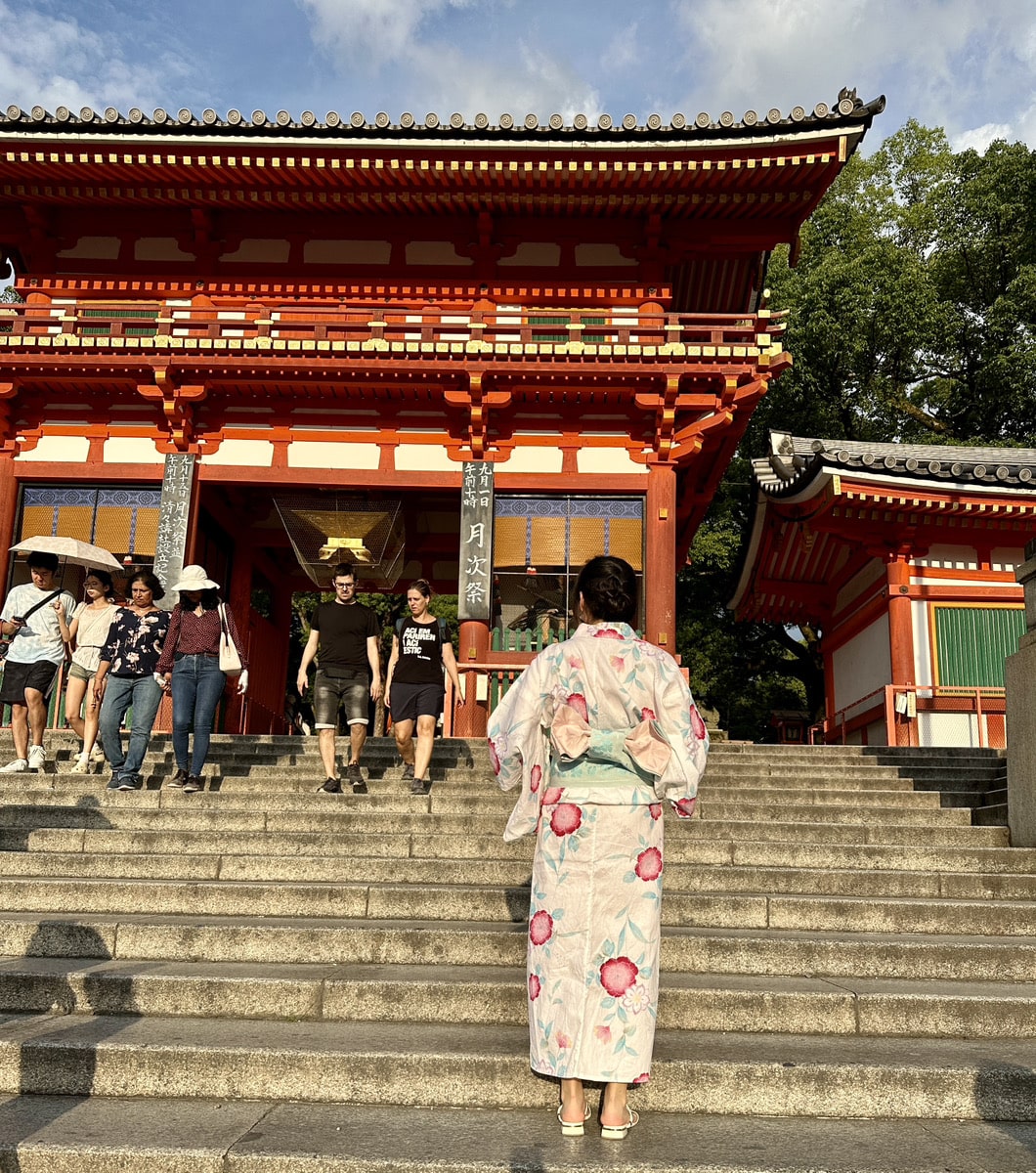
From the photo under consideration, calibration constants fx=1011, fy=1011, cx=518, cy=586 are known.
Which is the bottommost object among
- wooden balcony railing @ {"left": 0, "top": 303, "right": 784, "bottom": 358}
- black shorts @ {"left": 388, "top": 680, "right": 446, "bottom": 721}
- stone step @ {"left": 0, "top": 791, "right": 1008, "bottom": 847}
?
stone step @ {"left": 0, "top": 791, "right": 1008, "bottom": 847}

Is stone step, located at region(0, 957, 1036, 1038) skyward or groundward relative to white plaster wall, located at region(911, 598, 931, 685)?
groundward

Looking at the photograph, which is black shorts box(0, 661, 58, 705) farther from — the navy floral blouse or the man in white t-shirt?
the navy floral blouse

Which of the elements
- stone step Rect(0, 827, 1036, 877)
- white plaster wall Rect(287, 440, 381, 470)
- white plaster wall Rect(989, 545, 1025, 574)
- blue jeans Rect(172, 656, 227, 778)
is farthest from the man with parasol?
white plaster wall Rect(989, 545, 1025, 574)

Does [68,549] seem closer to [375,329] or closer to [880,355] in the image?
[375,329]

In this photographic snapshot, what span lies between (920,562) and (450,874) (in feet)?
33.0

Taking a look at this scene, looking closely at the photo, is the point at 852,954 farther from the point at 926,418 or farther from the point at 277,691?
the point at 926,418

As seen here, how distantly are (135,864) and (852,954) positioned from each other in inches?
154

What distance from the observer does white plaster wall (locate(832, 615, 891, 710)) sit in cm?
1423

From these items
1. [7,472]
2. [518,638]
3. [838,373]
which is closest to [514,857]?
[518,638]

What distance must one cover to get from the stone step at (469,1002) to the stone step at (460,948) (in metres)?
0.32

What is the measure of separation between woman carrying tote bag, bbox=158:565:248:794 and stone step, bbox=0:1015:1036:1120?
3.76 metres

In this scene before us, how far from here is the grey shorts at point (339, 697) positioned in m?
7.55

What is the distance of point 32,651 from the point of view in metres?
7.87

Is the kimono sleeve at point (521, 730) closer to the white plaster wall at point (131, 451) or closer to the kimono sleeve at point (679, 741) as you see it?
the kimono sleeve at point (679, 741)
